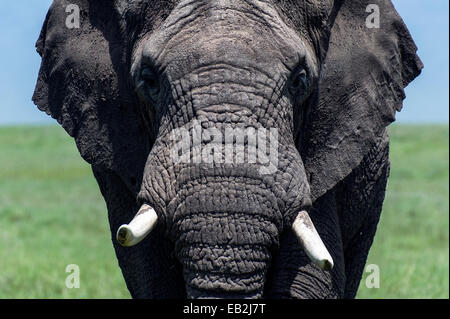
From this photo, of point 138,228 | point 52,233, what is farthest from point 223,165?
point 52,233

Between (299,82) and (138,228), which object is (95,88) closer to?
(299,82)

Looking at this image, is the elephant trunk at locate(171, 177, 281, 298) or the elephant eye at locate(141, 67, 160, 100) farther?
the elephant eye at locate(141, 67, 160, 100)

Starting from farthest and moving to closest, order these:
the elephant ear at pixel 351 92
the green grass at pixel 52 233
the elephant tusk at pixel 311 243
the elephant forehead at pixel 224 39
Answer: the green grass at pixel 52 233 → the elephant ear at pixel 351 92 → the elephant forehead at pixel 224 39 → the elephant tusk at pixel 311 243

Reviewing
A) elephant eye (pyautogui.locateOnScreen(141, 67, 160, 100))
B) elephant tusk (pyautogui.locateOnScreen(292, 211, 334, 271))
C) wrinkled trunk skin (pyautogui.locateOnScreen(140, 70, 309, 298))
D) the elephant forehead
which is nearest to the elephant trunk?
wrinkled trunk skin (pyautogui.locateOnScreen(140, 70, 309, 298))

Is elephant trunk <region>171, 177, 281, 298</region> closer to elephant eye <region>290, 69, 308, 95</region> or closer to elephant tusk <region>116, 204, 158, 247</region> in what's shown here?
elephant tusk <region>116, 204, 158, 247</region>

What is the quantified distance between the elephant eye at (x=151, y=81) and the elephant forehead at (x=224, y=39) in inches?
3.1

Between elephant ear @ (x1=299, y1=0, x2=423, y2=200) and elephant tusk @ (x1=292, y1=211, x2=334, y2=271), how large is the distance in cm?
84

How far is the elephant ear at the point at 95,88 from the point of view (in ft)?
17.2

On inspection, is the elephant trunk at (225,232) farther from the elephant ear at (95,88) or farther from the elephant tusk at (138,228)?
the elephant ear at (95,88)

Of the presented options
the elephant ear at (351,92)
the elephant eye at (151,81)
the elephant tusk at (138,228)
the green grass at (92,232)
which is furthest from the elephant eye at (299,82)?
the green grass at (92,232)

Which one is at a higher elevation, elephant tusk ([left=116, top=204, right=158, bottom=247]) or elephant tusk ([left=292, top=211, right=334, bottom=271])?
elephant tusk ([left=116, top=204, right=158, bottom=247])

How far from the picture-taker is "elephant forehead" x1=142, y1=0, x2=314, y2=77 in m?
4.45

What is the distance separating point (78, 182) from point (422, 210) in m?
12.2

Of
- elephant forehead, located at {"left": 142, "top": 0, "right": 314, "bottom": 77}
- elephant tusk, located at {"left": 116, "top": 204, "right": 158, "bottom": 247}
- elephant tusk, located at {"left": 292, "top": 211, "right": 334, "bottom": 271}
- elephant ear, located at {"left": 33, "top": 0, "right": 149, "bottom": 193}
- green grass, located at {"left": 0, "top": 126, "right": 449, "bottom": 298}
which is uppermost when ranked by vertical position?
elephant forehead, located at {"left": 142, "top": 0, "right": 314, "bottom": 77}
